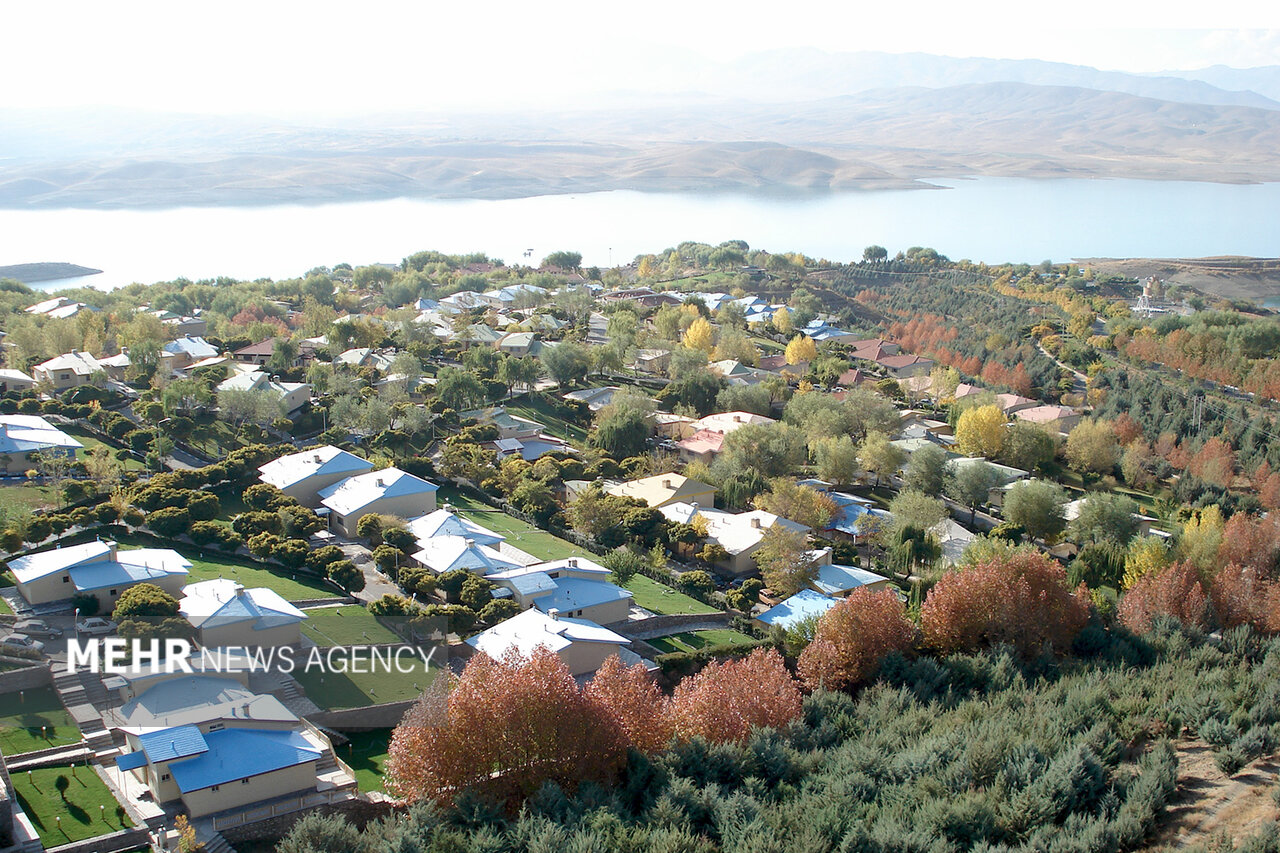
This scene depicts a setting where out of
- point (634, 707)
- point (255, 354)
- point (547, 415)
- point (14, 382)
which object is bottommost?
point (547, 415)

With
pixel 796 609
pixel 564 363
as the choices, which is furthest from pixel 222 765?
pixel 564 363

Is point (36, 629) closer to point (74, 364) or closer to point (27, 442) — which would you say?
point (27, 442)

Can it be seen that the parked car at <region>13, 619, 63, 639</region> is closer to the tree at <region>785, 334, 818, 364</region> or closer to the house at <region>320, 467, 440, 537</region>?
the house at <region>320, 467, 440, 537</region>

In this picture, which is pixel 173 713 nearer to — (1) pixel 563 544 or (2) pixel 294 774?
(2) pixel 294 774

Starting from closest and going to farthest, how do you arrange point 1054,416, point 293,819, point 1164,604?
point 293,819 → point 1164,604 → point 1054,416

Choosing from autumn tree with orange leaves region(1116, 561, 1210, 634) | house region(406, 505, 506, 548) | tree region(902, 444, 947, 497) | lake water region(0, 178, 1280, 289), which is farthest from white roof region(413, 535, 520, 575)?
lake water region(0, 178, 1280, 289)

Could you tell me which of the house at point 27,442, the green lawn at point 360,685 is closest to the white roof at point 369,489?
the house at point 27,442

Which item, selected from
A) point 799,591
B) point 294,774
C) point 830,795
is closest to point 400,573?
point 294,774

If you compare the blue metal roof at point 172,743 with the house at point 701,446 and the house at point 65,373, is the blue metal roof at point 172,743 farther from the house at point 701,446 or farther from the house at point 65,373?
the house at point 65,373
